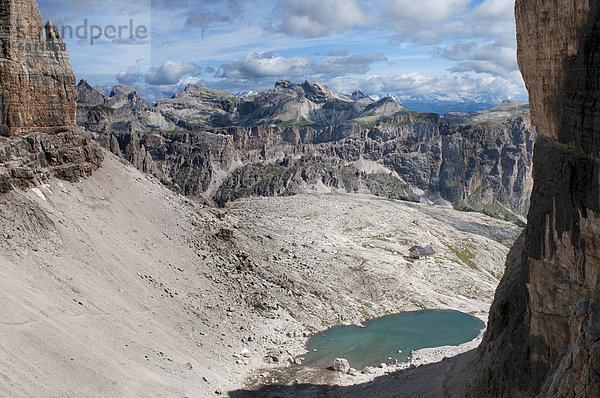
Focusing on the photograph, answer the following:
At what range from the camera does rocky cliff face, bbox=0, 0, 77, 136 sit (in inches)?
2303

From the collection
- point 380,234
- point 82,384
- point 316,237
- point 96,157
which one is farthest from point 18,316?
point 380,234

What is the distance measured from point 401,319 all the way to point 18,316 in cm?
5240

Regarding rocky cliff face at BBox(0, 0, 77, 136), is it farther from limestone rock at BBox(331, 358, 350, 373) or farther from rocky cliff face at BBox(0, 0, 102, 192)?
limestone rock at BBox(331, 358, 350, 373)

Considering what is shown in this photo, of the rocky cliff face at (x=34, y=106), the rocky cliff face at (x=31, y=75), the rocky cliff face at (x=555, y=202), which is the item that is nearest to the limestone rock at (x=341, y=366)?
the rocky cliff face at (x=555, y=202)

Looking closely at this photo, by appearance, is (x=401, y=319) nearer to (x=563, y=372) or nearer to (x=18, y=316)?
(x=18, y=316)

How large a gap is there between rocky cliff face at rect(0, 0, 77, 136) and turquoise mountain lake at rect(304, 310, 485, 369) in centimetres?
4467

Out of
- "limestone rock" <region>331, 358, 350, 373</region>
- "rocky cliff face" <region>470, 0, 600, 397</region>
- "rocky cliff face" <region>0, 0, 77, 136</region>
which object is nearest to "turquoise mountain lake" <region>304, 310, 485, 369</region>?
"limestone rock" <region>331, 358, 350, 373</region>

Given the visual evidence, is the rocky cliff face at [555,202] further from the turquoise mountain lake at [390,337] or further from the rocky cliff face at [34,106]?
the rocky cliff face at [34,106]

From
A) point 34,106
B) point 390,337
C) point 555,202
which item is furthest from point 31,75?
point 555,202

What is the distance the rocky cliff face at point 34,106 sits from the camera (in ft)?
191

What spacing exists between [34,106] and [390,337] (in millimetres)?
55065

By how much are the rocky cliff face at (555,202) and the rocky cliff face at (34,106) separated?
169 feet

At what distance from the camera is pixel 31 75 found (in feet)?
200

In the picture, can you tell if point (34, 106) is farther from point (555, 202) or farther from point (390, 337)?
point (555, 202)
